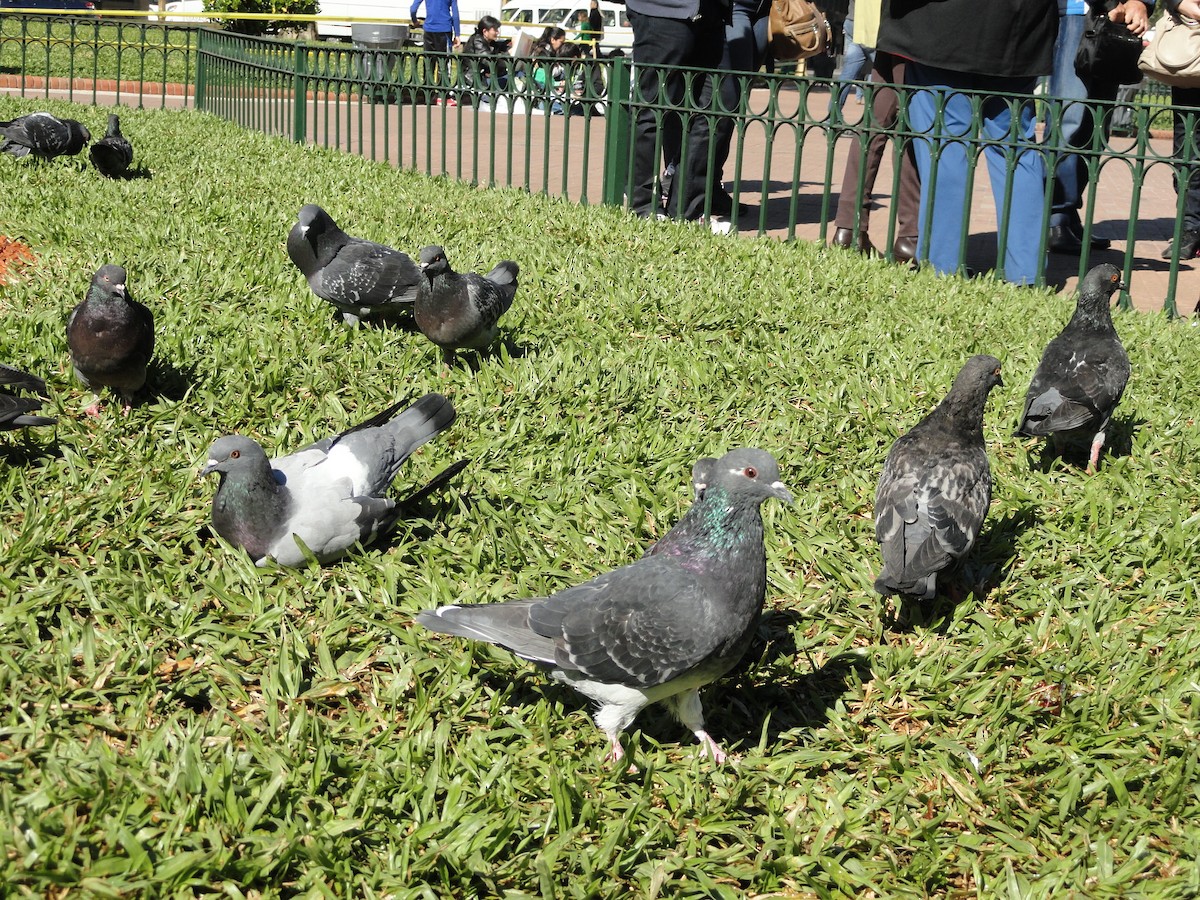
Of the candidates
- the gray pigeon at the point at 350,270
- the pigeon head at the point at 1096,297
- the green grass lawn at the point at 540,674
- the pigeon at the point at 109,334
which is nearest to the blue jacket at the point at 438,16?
the green grass lawn at the point at 540,674

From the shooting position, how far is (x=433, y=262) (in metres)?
5.14

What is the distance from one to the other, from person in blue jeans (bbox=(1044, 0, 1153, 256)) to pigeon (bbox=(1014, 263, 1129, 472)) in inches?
127

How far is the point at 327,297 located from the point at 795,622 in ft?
9.72

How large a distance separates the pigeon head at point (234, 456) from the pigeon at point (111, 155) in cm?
606

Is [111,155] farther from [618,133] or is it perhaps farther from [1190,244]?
[1190,244]

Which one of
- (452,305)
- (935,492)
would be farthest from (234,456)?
(935,492)

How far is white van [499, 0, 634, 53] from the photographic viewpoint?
2672 cm

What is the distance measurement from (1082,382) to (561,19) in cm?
2498

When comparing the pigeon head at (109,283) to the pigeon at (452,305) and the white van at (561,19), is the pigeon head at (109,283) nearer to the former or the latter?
the pigeon at (452,305)

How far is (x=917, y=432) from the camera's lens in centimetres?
394

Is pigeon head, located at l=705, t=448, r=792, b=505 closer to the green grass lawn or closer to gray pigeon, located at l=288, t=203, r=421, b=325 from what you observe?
the green grass lawn

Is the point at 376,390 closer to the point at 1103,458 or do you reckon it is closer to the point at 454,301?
the point at 454,301

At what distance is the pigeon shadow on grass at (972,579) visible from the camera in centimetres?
383

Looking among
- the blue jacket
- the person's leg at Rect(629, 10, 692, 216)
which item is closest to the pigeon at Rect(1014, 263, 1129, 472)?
the person's leg at Rect(629, 10, 692, 216)
